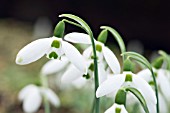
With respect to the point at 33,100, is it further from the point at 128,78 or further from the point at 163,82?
the point at 128,78

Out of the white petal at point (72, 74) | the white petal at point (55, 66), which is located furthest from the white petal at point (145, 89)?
the white petal at point (55, 66)

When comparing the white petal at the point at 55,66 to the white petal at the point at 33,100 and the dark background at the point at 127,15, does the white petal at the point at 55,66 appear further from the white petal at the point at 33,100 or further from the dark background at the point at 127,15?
the dark background at the point at 127,15

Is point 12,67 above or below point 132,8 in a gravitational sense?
below

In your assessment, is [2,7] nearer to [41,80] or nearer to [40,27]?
[40,27]

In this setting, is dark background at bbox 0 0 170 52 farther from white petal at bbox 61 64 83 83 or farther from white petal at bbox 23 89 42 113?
white petal at bbox 61 64 83 83

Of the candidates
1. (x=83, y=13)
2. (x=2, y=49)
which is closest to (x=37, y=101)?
(x=2, y=49)

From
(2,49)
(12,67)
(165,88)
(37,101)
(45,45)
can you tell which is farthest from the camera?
(2,49)
